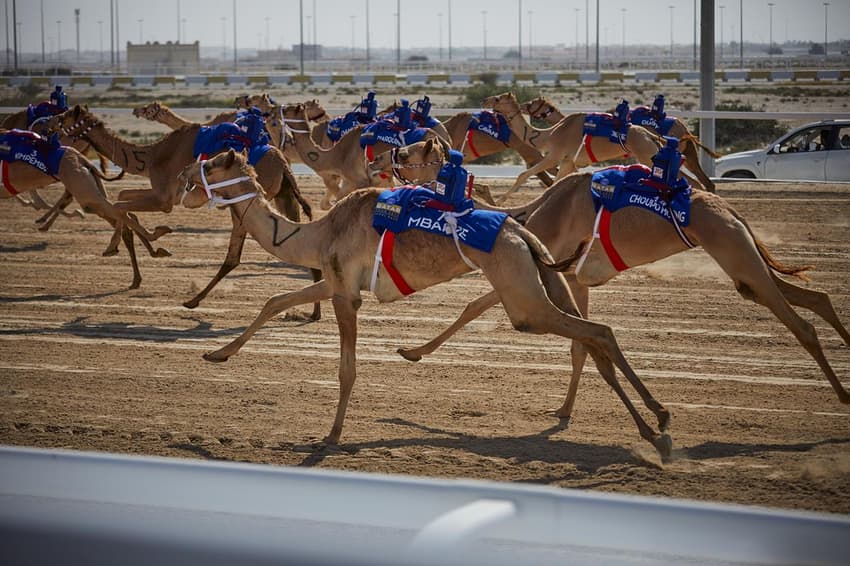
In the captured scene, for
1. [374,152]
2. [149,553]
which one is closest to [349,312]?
[149,553]

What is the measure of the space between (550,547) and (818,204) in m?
18.5

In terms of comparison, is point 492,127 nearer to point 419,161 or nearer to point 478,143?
point 478,143

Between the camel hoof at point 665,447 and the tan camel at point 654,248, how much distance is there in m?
1.20

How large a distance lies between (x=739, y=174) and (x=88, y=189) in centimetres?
1405

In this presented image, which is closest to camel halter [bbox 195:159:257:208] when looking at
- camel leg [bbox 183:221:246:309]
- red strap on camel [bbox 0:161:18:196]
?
camel leg [bbox 183:221:246:309]

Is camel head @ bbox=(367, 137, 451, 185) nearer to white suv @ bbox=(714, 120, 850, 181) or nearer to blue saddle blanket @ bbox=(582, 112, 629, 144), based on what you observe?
blue saddle blanket @ bbox=(582, 112, 629, 144)

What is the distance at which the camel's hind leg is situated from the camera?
758 centimetres

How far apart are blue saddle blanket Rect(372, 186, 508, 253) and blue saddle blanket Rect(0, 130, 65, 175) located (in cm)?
789

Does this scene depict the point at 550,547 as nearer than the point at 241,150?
Yes

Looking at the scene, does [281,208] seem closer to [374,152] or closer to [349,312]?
[374,152]

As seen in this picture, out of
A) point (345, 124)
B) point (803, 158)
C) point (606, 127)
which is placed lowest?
point (803, 158)

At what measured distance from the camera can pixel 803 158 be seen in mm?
21578

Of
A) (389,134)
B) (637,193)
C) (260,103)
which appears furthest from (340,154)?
(637,193)

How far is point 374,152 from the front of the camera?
1608 cm
